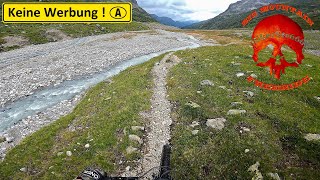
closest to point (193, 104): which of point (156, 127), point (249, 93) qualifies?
point (156, 127)

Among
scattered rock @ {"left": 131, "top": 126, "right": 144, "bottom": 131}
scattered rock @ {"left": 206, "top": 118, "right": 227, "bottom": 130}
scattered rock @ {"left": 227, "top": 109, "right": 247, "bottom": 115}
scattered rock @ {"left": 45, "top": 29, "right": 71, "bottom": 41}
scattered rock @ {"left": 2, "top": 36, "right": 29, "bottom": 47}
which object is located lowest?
scattered rock @ {"left": 131, "top": 126, "right": 144, "bottom": 131}

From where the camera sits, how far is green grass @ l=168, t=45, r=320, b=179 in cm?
1603

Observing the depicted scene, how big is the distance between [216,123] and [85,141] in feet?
30.2

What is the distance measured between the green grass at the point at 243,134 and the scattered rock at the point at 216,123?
357 mm

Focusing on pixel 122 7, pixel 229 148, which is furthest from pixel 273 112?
pixel 122 7

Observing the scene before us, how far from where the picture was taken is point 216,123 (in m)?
20.7

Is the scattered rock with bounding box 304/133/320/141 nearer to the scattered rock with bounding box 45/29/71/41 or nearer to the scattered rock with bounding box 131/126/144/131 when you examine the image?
the scattered rock with bounding box 131/126/144/131

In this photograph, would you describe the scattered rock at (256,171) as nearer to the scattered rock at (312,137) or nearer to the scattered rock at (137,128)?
the scattered rock at (312,137)

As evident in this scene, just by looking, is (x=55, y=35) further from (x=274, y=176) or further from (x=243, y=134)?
(x=274, y=176)

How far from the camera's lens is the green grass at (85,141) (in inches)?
653

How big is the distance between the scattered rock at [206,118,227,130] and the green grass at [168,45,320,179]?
0.36 meters

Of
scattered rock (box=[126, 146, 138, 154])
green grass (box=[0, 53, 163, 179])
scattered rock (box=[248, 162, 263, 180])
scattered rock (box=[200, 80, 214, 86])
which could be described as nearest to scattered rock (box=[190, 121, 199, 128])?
green grass (box=[0, 53, 163, 179])

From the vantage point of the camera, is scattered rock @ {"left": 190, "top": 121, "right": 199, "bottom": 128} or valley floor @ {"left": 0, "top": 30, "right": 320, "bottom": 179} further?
scattered rock @ {"left": 190, "top": 121, "right": 199, "bottom": 128}

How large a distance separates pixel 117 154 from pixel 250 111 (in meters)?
11.0
